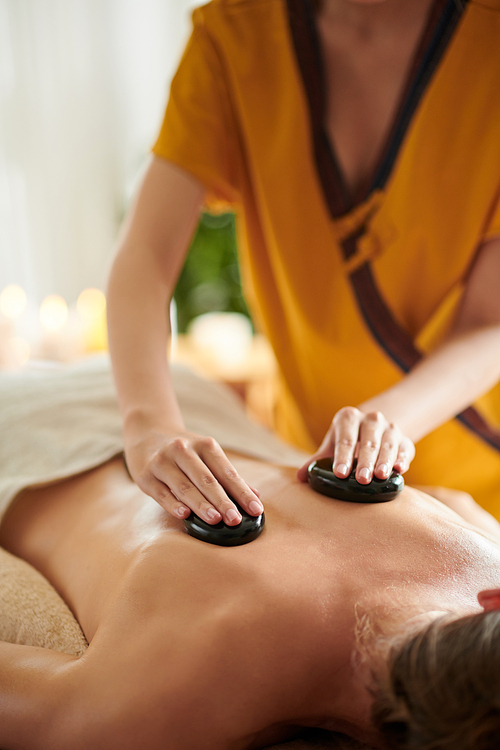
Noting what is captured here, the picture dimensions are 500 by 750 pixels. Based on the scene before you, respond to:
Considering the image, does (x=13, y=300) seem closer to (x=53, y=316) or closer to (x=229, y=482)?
(x=53, y=316)

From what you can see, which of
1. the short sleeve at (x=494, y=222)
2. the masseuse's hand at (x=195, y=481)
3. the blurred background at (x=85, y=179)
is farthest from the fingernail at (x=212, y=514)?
the blurred background at (x=85, y=179)

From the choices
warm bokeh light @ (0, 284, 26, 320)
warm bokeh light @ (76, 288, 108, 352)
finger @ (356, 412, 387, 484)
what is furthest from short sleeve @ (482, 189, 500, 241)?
warm bokeh light @ (0, 284, 26, 320)

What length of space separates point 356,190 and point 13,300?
2.19 m

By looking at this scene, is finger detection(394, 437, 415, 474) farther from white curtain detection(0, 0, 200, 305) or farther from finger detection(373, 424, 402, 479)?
white curtain detection(0, 0, 200, 305)

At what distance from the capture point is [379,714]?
→ 661mm

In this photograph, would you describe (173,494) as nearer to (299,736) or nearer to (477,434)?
(299,736)

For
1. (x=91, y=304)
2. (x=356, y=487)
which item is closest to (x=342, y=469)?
(x=356, y=487)

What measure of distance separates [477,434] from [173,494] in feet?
2.33

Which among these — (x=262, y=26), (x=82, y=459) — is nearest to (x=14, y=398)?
(x=82, y=459)

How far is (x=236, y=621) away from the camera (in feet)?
2.17

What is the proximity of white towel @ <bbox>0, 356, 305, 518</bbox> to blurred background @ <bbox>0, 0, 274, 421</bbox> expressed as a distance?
4.01ft

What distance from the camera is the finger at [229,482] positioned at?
0.76 m

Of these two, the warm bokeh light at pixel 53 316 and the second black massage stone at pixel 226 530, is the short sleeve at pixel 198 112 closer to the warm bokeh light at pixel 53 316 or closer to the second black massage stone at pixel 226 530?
the second black massage stone at pixel 226 530

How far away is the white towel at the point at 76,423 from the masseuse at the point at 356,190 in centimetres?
23
